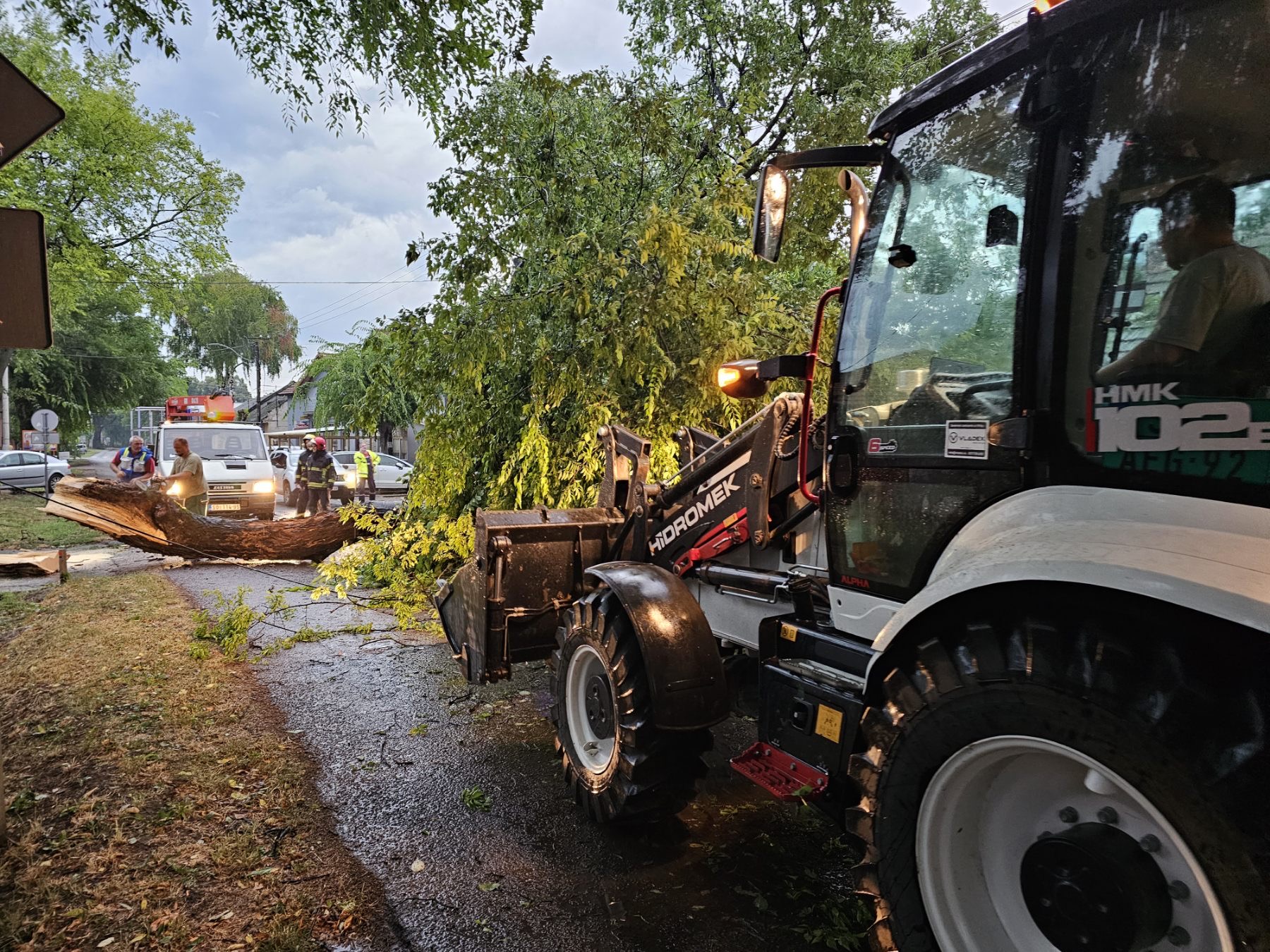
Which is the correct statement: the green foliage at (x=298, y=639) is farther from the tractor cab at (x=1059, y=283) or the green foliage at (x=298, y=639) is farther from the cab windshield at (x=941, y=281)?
the cab windshield at (x=941, y=281)

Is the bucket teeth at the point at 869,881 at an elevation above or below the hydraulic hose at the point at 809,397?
below

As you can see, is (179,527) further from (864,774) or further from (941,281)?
(941,281)

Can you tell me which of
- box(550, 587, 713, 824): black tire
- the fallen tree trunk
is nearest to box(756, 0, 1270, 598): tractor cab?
box(550, 587, 713, 824): black tire

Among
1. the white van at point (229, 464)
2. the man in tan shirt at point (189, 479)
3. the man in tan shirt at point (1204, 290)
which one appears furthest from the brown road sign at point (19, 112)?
the white van at point (229, 464)

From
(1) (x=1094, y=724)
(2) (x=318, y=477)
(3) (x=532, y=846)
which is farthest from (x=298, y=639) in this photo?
(2) (x=318, y=477)

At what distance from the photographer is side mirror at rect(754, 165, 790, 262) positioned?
8.32 feet

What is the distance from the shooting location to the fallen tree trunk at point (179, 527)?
29.9 ft

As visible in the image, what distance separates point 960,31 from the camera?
12.4 m

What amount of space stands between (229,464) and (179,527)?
4.89 meters

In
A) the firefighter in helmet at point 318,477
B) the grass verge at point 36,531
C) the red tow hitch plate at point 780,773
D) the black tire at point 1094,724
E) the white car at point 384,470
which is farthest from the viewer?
the white car at point 384,470

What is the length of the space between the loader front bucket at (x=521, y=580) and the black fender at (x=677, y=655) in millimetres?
1119

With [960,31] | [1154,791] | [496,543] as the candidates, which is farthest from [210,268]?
[1154,791]

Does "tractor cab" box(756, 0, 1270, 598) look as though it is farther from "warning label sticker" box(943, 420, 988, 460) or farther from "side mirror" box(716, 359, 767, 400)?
"side mirror" box(716, 359, 767, 400)

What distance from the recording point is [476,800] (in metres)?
3.73
